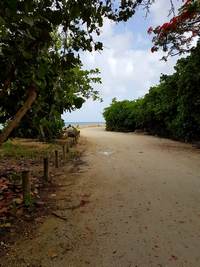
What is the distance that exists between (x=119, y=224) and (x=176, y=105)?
16.4 m

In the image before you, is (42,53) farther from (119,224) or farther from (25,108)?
(119,224)

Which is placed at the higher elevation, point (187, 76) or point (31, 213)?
point (187, 76)

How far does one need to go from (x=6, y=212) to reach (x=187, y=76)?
12.0m

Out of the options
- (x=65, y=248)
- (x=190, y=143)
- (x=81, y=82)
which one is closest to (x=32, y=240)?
→ (x=65, y=248)

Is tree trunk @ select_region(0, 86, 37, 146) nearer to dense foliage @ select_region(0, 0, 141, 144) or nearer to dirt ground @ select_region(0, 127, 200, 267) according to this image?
dense foliage @ select_region(0, 0, 141, 144)

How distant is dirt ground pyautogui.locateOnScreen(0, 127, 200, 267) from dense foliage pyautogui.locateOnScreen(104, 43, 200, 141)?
7.20m

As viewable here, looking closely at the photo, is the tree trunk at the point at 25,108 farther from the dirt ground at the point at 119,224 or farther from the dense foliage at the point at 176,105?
the dense foliage at the point at 176,105

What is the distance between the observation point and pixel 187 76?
16.6 meters

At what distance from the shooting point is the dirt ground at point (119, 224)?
4.62 meters

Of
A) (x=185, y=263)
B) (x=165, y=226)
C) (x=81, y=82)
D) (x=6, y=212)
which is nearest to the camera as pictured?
(x=185, y=263)

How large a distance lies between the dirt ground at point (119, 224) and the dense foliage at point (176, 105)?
7.20 metres

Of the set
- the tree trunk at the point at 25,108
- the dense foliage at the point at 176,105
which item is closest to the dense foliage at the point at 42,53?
the tree trunk at the point at 25,108

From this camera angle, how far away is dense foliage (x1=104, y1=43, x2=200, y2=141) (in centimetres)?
1669

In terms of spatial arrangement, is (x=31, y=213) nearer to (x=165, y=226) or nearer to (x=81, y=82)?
(x=165, y=226)
